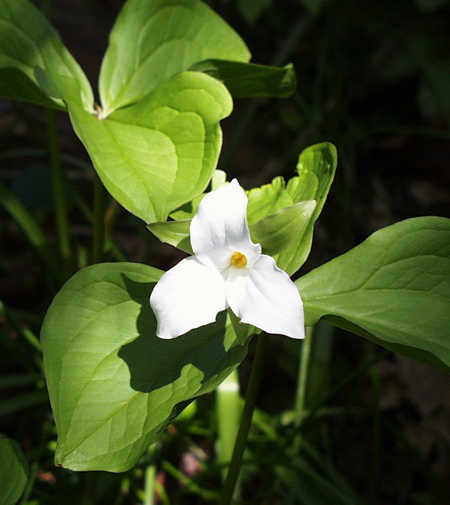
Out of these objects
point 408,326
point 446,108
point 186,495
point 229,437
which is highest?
point 408,326

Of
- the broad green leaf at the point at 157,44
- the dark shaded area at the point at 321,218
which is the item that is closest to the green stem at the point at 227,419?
the dark shaded area at the point at 321,218

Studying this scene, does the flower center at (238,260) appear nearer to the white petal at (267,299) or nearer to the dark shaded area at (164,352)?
the white petal at (267,299)

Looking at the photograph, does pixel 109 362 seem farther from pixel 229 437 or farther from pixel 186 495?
pixel 186 495

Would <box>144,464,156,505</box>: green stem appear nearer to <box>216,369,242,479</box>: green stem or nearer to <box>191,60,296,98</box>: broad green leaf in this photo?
<box>216,369,242,479</box>: green stem

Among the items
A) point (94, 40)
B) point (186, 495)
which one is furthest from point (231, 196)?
point (94, 40)

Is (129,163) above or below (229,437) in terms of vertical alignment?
above

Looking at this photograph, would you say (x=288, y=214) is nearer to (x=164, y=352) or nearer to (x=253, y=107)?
(x=164, y=352)
